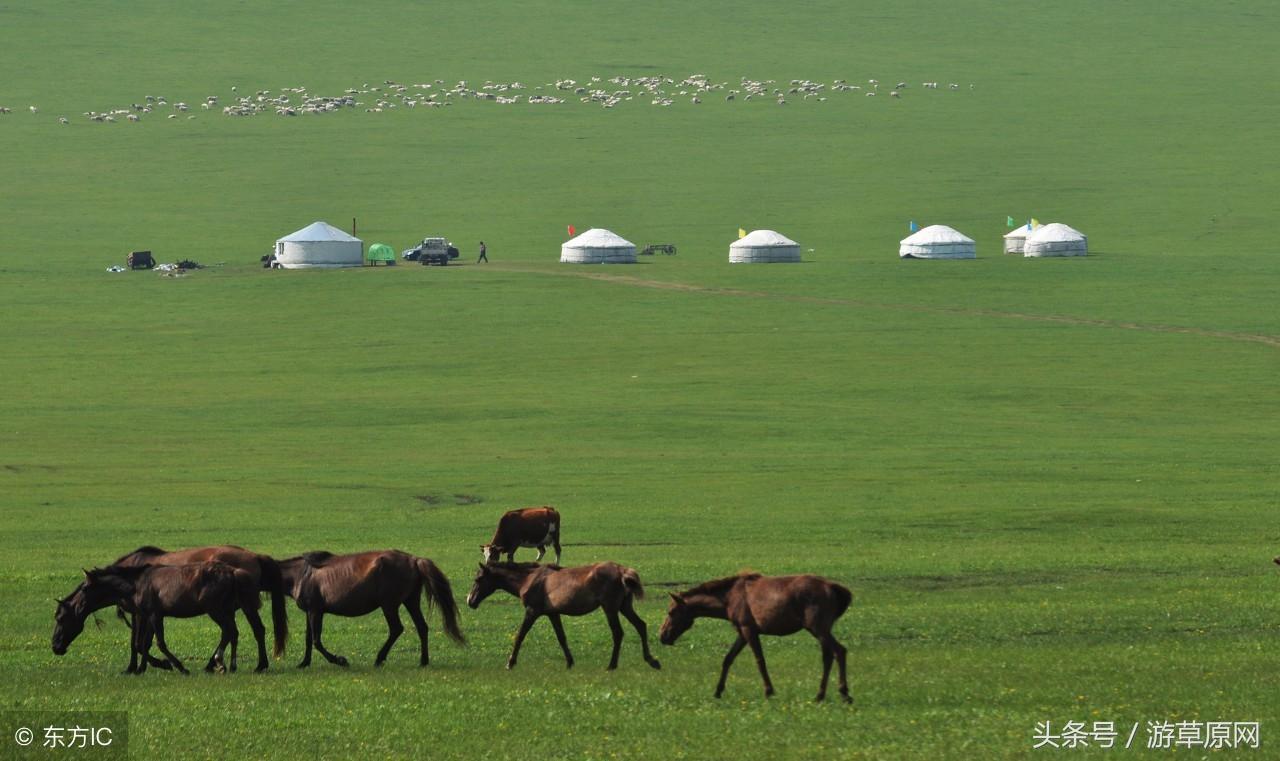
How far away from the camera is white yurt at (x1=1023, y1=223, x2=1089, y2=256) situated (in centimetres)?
10544

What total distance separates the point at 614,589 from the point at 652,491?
959 inches

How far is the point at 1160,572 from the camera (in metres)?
26.6

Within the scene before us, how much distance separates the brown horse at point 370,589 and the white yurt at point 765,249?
8762 centimetres

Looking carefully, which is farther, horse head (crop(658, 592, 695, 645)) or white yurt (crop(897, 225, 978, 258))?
white yurt (crop(897, 225, 978, 258))

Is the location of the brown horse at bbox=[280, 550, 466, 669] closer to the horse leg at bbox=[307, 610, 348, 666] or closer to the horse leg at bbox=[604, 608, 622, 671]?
the horse leg at bbox=[307, 610, 348, 666]

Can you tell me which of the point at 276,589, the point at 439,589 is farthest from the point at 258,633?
the point at 439,589

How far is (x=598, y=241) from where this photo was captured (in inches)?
4151

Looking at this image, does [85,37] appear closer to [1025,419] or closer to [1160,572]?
[1025,419]

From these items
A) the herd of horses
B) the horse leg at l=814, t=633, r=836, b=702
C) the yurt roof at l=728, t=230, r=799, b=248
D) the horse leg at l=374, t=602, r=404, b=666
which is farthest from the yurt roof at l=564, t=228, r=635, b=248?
the horse leg at l=814, t=633, r=836, b=702

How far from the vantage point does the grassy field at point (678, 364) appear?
17.2 meters

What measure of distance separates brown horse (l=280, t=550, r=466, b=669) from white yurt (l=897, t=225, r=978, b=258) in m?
90.4

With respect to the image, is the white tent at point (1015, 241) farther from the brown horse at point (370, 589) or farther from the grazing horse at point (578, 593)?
the brown horse at point (370, 589)

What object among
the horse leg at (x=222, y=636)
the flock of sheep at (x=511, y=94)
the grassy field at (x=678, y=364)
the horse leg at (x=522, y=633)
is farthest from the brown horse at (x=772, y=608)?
the flock of sheep at (x=511, y=94)

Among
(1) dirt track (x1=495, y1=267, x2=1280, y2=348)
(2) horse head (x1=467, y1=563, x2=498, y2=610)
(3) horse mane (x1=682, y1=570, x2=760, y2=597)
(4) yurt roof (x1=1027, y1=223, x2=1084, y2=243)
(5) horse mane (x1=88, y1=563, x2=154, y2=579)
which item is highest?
(4) yurt roof (x1=1027, y1=223, x2=1084, y2=243)
